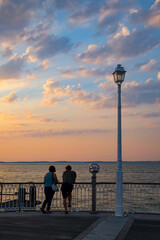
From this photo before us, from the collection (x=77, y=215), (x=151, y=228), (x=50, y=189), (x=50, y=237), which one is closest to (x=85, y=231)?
(x=50, y=237)

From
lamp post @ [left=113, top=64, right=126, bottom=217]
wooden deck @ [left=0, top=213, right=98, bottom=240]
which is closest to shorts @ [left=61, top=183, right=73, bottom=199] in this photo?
wooden deck @ [left=0, top=213, right=98, bottom=240]

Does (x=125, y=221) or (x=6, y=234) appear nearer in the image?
(x=6, y=234)

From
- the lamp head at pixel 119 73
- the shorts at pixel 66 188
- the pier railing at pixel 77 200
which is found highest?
the lamp head at pixel 119 73

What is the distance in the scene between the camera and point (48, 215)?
11.0 meters

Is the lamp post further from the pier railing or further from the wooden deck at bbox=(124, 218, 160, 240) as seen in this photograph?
the wooden deck at bbox=(124, 218, 160, 240)

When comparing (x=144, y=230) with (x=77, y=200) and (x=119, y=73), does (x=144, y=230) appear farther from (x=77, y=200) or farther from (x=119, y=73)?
(x=119, y=73)

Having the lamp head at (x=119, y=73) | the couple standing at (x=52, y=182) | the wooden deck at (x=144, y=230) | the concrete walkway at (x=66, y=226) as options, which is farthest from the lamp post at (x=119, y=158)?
the couple standing at (x=52, y=182)

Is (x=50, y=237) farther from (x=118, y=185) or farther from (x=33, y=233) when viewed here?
(x=118, y=185)

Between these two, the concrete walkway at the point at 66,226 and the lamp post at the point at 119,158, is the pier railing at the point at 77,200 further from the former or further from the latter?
the concrete walkway at the point at 66,226

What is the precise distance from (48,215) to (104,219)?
2.14 metres

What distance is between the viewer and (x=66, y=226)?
890cm

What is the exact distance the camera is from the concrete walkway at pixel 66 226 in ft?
25.1

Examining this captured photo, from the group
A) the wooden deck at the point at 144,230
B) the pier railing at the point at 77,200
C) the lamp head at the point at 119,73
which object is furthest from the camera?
the pier railing at the point at 77,200

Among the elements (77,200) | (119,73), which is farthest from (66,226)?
(119,73)
